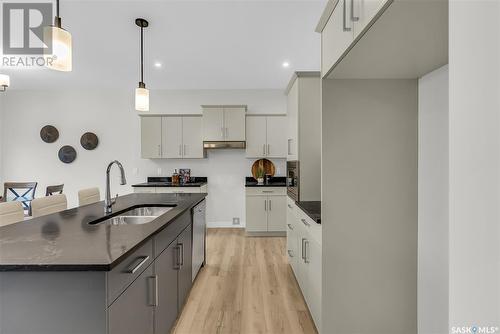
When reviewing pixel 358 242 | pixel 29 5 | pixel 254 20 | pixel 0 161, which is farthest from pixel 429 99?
pixel 0 161

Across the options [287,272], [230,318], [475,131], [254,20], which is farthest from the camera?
[287,272]

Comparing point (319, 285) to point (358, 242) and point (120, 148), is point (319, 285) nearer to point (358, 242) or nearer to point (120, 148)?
point (358, 242)

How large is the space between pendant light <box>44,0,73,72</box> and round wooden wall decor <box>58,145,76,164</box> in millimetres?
4272

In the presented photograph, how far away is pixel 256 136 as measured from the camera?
15.7ft

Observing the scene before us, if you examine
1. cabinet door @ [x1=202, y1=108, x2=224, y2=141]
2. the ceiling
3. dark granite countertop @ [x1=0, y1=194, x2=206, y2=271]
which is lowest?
dark granite countertop @ [x1=0, y1=194, x2=206, y2=271]

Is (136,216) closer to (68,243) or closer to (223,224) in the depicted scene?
(68,243)

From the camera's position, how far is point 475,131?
0.53m

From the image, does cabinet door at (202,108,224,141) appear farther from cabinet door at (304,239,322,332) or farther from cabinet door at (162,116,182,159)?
cabinet door at (304,239,322,332)

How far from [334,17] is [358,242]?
1430 millimetres

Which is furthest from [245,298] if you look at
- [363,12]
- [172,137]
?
[172,137]

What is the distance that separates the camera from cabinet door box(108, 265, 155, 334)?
1066 mm

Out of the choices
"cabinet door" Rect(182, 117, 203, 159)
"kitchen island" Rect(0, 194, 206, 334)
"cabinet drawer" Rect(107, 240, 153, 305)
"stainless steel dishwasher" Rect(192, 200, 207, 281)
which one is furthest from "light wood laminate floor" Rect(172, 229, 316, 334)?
"cabinet door" Rect(182, 117, 203, 159)

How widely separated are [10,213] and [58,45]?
1289mm

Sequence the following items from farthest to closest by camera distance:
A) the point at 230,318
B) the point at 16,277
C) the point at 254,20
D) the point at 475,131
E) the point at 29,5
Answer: the point at 254,20 → the point at 29,5 → the point at 230,318 → the point at 16,277 → the point at 475,131
